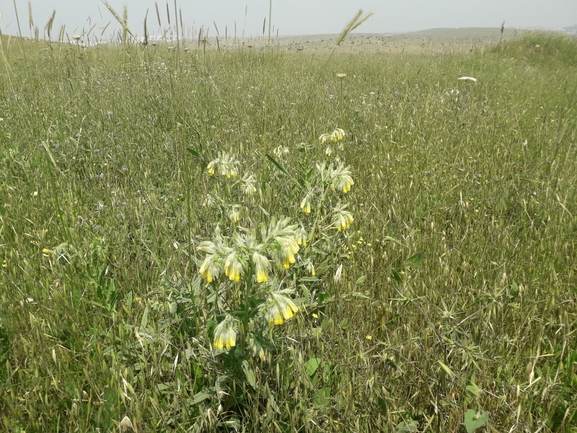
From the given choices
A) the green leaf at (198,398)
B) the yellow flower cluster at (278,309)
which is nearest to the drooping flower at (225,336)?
the yellow flower cluster at (278,309)

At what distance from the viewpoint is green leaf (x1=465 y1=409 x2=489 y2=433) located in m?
1.06

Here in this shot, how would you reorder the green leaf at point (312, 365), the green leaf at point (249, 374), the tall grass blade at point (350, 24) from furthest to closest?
1. the tall grass blade at point (350, 24)
2. the green leaf at point (312, 365)
3. the green leaf at point (249, 374)

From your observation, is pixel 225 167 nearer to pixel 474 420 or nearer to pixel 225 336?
pixel 225 336

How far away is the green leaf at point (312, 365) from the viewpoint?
1.36 m

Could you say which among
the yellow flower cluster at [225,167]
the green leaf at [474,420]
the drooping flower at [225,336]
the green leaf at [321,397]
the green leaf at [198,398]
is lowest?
the green leaf at [321,397]

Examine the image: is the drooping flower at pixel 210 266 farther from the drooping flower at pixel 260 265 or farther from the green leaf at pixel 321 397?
the green leaf at pixel 321 397

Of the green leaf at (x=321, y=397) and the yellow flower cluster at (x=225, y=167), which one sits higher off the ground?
the yellow flower cluster at (x=225, y=167)

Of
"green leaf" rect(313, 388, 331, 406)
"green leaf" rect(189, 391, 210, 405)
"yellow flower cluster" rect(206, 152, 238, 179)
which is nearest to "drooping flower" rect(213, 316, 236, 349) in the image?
"green leaf" rect(189, 391, 210, 405)

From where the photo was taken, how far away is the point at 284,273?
1.81m

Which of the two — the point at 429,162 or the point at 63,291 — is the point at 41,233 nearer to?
the point at 63,291

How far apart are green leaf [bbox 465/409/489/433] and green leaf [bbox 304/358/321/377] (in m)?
0.49

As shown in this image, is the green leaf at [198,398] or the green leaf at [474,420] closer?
the green leaf at [474,420]

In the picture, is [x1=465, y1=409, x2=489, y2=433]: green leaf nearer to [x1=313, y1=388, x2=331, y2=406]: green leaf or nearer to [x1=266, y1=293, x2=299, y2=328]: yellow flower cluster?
[x1=313, y1=388, x2=331, y2=406]: green leaf

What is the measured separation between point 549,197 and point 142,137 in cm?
332
